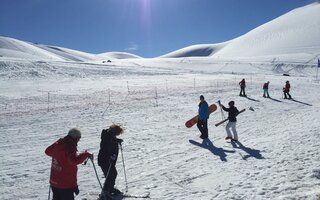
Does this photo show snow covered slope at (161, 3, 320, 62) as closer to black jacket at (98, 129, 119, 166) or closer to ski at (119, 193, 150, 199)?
ski at (119, 193, 150, 199)

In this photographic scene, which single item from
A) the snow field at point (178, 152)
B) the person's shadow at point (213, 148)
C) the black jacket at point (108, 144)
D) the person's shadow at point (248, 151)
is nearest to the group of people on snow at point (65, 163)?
the black jacket at point (108, 144)

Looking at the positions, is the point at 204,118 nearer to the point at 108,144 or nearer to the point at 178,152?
the point at 178,152

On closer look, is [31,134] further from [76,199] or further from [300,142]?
[300,142]

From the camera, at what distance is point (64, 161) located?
6.12m

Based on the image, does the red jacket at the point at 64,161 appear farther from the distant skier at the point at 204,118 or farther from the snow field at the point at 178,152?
the distant skier at the point at 204,118

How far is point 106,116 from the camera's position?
20172 mm

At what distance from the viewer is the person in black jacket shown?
25.8 feet

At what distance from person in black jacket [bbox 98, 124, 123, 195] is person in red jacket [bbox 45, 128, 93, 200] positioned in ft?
4.84

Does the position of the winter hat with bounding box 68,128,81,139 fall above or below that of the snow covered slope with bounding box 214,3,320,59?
below

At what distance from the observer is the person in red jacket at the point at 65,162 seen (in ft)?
20.0

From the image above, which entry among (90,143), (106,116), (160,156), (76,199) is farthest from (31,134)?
(76,199)

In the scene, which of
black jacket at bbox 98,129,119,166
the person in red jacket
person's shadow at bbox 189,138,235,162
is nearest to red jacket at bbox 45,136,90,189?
the person in red jacket

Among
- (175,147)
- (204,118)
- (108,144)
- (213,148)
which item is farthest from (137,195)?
(204,118)

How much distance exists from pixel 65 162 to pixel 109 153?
6.24 feet
